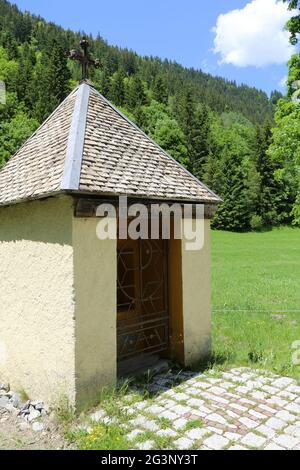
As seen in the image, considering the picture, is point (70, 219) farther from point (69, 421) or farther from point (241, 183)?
point (241, 183)

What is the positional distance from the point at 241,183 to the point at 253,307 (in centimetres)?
3846

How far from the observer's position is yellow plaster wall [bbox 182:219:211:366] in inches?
259

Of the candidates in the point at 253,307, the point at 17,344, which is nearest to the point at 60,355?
the point at 17,344

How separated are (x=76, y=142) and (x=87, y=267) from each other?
75.0 inches

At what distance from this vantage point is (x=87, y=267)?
5.11m

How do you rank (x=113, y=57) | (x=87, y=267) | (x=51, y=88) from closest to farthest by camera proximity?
(x=87, y=267) < (x=51, y=88) < (x=113, y=57)

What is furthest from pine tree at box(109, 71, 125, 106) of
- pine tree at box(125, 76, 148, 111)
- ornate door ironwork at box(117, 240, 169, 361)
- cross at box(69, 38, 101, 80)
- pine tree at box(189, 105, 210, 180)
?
ornate door ironwork at box(117, 240, 169, 361)

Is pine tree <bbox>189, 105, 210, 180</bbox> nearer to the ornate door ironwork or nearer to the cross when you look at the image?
the cross

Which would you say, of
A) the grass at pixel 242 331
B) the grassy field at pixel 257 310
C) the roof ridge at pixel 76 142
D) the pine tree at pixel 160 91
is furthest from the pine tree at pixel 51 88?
the roof ridge at pixel 76 142

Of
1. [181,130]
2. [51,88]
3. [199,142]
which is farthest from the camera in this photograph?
[181,130]

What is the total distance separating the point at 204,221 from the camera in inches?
271

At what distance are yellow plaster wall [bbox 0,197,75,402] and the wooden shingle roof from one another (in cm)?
Answer: 36

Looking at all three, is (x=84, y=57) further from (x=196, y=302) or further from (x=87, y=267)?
(x=196, y=302)

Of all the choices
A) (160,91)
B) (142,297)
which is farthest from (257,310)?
(160,91)
